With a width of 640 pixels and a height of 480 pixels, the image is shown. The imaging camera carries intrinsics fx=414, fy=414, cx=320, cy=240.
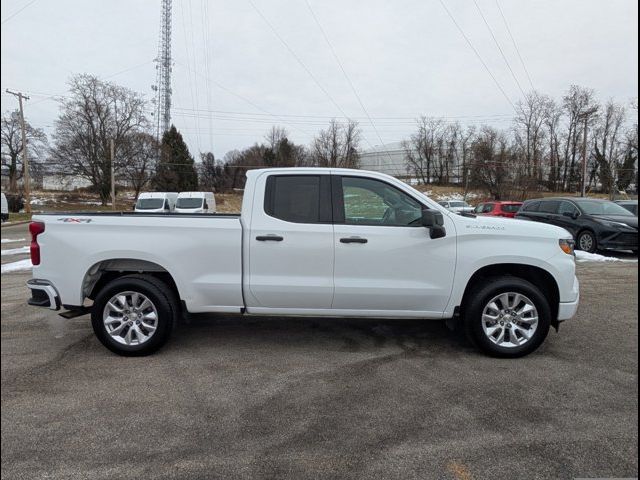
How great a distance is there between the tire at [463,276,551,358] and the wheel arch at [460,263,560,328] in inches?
4.2

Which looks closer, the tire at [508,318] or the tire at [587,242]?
the tire at [508,318]

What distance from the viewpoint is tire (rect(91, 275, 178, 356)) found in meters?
4.08

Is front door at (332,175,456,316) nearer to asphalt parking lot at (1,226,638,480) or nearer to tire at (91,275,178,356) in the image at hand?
asphalt parking lot at (1,226,638,480)

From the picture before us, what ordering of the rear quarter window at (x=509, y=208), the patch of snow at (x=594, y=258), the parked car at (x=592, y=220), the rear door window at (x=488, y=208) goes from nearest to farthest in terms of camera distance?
the patch of snow at (x=594, y=258) → the parked car at (x=592, y=220) → the rear quarter window at (x=509, y=208) → the rear door window at (x=488, y=208)

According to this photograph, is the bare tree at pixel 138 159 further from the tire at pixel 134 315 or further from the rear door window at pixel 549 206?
the tire at pixel 134 315

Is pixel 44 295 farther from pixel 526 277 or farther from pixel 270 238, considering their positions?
pixel 526 277

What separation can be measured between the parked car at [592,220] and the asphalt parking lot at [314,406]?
7.93m

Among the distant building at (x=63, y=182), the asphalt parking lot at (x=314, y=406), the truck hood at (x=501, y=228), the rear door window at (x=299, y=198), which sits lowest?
the asphalt parking lot at (x=314, y=406)

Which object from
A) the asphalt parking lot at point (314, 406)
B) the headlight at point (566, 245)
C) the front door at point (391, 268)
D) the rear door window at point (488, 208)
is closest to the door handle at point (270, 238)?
the front door at point (391, 268)

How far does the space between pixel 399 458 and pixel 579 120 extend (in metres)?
55.2

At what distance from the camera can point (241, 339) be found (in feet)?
15.4

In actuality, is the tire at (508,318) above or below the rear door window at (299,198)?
below

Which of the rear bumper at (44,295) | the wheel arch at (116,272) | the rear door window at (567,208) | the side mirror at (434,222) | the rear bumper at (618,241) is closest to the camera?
the side mirror at (434,222)

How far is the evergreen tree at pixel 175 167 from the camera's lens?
46938 mm
